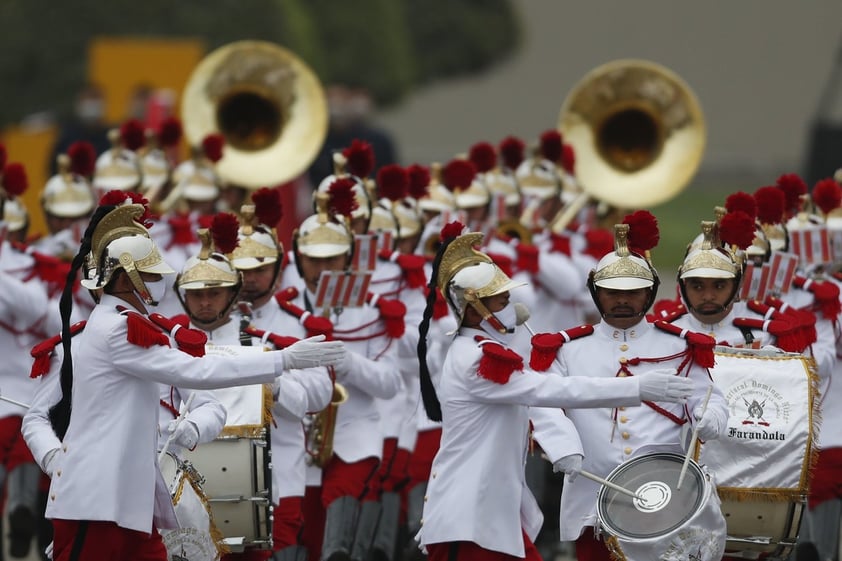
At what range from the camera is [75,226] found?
12906 mm

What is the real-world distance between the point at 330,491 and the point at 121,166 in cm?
455

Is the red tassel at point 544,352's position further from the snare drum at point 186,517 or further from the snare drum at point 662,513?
the snare drum at point 186,517

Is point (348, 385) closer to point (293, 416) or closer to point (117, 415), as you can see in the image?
point (293, 416)

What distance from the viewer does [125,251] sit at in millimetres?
7754

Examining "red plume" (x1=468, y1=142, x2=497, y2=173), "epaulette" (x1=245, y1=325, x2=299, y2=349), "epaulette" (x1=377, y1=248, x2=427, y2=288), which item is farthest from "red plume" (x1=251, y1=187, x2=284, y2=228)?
"red plume" (x1=468, y1=142, x2=497, y2=173)

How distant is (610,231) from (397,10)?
25.6 m

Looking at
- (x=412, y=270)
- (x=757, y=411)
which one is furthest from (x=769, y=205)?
(x=757, y=411)

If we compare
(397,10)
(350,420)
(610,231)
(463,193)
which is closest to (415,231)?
(463,193)

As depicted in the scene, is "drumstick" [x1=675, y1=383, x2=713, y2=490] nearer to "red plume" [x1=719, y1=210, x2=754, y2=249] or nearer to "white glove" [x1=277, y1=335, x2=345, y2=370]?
"red plume" [x1=719, y1=210, x2=754, y2=249]

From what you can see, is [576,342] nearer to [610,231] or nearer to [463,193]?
[463,193]

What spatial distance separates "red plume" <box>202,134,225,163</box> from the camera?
13898 millimetres

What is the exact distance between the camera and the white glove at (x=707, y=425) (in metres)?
7.96

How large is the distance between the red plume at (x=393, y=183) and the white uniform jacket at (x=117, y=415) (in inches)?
155

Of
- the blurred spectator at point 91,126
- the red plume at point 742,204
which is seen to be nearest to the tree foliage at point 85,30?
the blurred spectator at point 91,126
